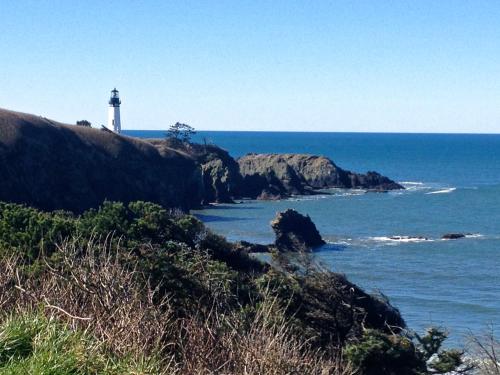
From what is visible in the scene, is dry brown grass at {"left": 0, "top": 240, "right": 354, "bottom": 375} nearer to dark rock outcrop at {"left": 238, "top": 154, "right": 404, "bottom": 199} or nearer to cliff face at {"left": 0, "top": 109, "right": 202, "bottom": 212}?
cliff face at {"left": 0, "top": 109, "right": 202, "bottom": 212}

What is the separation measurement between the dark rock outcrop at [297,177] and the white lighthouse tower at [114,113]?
1178cm

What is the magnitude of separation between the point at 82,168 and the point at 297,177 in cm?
2778

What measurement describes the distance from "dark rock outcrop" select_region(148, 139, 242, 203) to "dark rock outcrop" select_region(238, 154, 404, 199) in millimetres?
1278

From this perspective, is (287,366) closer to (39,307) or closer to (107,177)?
(39,307)

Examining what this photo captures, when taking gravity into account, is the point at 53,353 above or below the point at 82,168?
above

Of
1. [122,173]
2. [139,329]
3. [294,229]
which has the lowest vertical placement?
[294,229]

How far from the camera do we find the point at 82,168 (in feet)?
199

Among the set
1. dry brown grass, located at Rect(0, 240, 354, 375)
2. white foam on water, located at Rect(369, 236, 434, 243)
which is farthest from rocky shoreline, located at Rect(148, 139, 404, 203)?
dry brown grass, located at Rect(0, 240, 354, 375)

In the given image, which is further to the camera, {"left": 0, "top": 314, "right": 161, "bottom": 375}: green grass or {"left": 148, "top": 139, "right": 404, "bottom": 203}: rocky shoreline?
{"left": 148, "top": 139, "right": 404, "bottom": 203}: rocky shoreline

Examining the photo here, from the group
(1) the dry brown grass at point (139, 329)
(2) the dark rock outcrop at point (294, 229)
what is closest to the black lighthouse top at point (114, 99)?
(2) the dark rock outcrop at point (294, 229)

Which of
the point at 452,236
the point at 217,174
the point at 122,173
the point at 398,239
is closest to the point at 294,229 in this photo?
the point at 398,239

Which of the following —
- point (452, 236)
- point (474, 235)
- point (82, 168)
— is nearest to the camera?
point (452, 236)

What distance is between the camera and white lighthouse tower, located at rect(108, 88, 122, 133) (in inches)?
3103

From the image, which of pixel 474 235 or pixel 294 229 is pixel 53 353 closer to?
pixel 294 229
